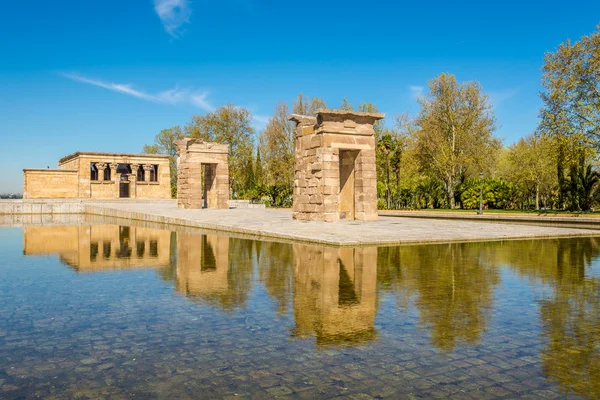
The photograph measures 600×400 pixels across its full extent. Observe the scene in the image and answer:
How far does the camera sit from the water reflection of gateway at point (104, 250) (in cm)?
891

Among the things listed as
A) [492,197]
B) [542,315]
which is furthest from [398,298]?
[492,197]

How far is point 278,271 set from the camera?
25.8ft

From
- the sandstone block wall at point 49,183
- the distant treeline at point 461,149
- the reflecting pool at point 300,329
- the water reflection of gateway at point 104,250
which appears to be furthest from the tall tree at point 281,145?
the reflecting pool at point 300,329

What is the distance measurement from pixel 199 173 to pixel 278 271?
24663mm

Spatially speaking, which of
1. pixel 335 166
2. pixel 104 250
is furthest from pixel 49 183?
pixel 104 250

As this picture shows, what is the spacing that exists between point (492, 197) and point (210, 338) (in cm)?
3656

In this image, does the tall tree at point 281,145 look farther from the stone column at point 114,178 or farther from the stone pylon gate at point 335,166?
the stone pylon gate at point 335,166

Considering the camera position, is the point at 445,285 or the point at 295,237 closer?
the point at 445,285

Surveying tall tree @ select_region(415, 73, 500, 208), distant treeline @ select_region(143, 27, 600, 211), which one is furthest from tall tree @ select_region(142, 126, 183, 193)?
tall tree @ select_region(415, 73, 500, 208)

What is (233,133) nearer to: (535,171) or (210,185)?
(210,185)

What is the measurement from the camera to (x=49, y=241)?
1323 centimetres

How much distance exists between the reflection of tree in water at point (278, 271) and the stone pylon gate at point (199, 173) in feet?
67.5

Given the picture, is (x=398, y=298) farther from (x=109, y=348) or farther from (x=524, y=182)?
(x=524, y=182)

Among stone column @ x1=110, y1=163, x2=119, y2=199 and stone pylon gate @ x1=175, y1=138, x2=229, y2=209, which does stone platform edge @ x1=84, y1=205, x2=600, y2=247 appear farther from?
stone column @ x1=110, y1=163, x2=119, y2=199
